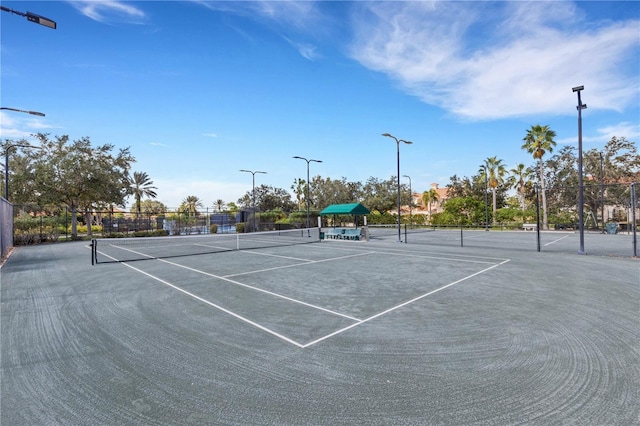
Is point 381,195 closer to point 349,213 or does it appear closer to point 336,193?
point 336,193

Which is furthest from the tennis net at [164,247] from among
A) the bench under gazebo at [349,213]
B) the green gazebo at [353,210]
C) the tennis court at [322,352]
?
the tennis court at [322,352]

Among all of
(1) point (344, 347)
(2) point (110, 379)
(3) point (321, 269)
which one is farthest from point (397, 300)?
(2) point (110, 379)

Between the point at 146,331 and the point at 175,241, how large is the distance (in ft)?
78.2

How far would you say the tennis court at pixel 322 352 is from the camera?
11.3 ft

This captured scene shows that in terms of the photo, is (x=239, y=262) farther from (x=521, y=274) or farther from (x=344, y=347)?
(x=521, y=274)

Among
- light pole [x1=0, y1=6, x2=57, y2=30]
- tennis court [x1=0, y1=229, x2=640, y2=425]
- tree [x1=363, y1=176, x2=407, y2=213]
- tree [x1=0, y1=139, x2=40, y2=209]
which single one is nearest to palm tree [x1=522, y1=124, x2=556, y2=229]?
tree [x1=363, y1=176, x2=407, y2=213]

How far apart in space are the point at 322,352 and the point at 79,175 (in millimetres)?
37054

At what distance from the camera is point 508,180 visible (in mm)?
61188

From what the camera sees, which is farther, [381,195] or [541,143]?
[381,195]

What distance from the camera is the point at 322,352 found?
4.90 metres

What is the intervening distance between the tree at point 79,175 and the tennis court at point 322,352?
87.9ft

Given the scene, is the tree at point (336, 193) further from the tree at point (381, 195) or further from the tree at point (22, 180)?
the tree at point (22, 180)

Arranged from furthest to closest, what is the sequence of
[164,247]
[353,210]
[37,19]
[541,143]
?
[541,143] → [353,210] → [164,247] → [37,19]

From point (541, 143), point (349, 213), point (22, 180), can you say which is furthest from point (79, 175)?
point (541, 143)
